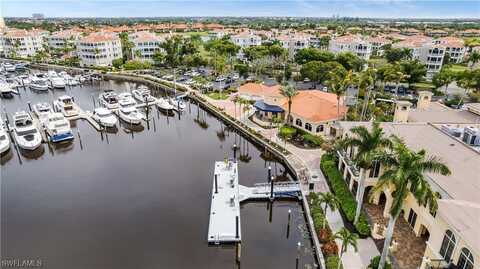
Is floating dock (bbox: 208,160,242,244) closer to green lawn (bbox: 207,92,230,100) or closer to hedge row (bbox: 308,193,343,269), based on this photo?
hedge row (bbox: 308,193,343,269)

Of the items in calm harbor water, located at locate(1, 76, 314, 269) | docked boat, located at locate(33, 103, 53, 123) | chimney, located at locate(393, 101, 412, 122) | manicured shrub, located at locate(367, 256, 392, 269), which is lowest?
calm harbor water, located at locate(1, 76, 314, 269)

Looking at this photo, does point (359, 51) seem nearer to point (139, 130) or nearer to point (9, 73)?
point (139, 130)

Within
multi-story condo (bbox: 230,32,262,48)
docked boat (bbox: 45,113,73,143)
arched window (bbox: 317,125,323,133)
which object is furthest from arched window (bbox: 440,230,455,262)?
multi-story condo (bbox: 230,32,262,48)

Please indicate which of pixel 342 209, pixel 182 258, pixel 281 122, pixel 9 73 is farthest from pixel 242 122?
pixel 9 73

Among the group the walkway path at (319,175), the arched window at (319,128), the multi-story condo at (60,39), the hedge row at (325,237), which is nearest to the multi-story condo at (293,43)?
the walkway path at (319,175)

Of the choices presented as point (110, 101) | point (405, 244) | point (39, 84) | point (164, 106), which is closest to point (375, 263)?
point (405, 244)

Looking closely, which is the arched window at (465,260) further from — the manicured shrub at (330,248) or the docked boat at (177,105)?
the docked boat at (177,105)
